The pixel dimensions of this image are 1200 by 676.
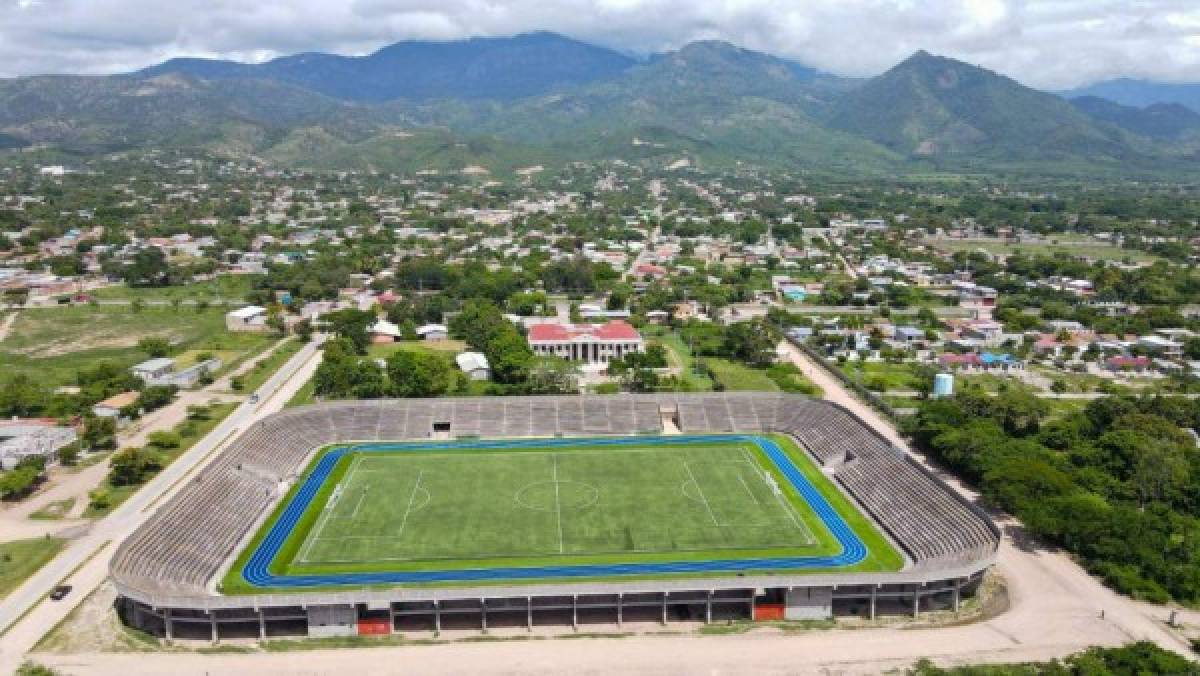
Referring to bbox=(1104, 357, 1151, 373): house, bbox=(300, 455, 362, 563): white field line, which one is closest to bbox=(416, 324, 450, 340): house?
bbox=(300, 455, 362, 563): white field line

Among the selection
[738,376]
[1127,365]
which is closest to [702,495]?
[738,376]

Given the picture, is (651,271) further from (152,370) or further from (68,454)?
(68,454)

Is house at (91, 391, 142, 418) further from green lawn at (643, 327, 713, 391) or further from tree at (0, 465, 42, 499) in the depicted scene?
green lawn at (643, 327, 713, 391)

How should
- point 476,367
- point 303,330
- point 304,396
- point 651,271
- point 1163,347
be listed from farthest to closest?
1. point 651,271
2. point 303,330
3. point 1163,347
4. point 476,367
5. point 304,396

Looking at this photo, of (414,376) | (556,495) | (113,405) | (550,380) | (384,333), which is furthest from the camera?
(384,333)

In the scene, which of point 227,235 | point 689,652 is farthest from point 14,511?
point 227,235

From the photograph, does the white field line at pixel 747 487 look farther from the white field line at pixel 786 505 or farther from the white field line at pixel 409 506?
the white field line at pixel 409 506
